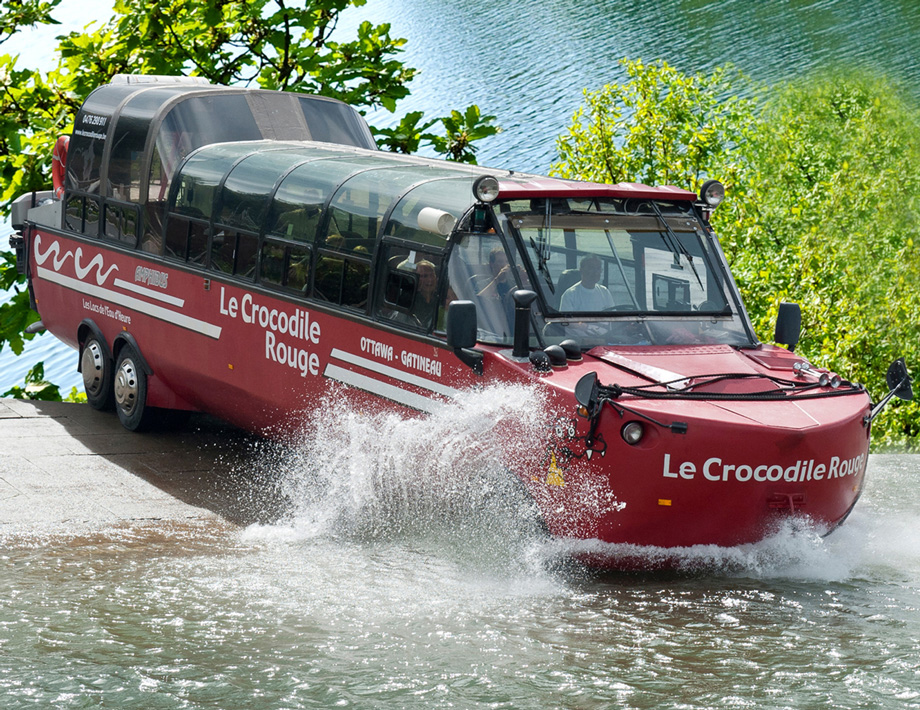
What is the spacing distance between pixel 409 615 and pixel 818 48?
3927 cm

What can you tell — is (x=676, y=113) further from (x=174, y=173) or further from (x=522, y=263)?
(x=522, y=263)

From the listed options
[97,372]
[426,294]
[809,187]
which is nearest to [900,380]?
[426,294]

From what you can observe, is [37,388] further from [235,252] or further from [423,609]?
[423,609]

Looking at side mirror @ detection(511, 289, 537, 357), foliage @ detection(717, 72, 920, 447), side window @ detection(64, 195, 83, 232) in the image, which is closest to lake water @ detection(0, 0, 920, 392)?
foliage @ detection(717, 72, 920, 447)

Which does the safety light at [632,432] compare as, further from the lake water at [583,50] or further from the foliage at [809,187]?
the lake water at [583,50]

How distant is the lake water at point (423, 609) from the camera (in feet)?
22.1

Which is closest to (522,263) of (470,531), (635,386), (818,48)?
(635,386)

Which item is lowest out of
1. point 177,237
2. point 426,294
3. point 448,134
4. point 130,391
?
point 130,391

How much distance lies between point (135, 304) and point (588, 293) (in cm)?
518

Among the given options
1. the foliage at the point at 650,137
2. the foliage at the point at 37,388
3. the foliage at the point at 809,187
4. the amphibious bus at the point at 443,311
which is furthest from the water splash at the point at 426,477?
the foliage at the point at 650,137

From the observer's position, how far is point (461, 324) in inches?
330

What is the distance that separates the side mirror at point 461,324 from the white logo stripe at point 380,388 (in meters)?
0.74

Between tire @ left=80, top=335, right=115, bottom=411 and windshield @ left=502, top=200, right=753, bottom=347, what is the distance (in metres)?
5.64

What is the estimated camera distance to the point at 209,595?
8.11m
